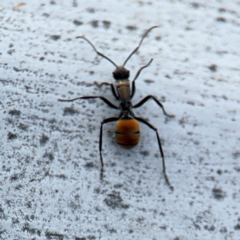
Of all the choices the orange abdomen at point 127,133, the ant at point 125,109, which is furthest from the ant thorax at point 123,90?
the orange abdomen at point 127,133

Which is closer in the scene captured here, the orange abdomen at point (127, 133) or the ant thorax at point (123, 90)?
the orange abdomen at point (127, 133)

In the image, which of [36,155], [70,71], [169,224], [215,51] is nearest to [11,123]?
[36,155]

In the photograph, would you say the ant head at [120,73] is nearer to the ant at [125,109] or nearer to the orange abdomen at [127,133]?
the ant at [125,109]

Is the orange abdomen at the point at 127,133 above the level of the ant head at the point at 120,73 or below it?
below

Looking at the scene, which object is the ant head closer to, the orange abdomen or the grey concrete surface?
the grey concrete surface

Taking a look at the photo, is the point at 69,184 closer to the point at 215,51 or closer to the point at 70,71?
the point at 70,71

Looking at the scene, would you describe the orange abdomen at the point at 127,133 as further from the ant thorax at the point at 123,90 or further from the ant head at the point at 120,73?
the ant head at the point at 120,73

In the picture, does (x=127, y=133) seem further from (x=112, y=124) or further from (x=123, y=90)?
(x=123, y=90)
